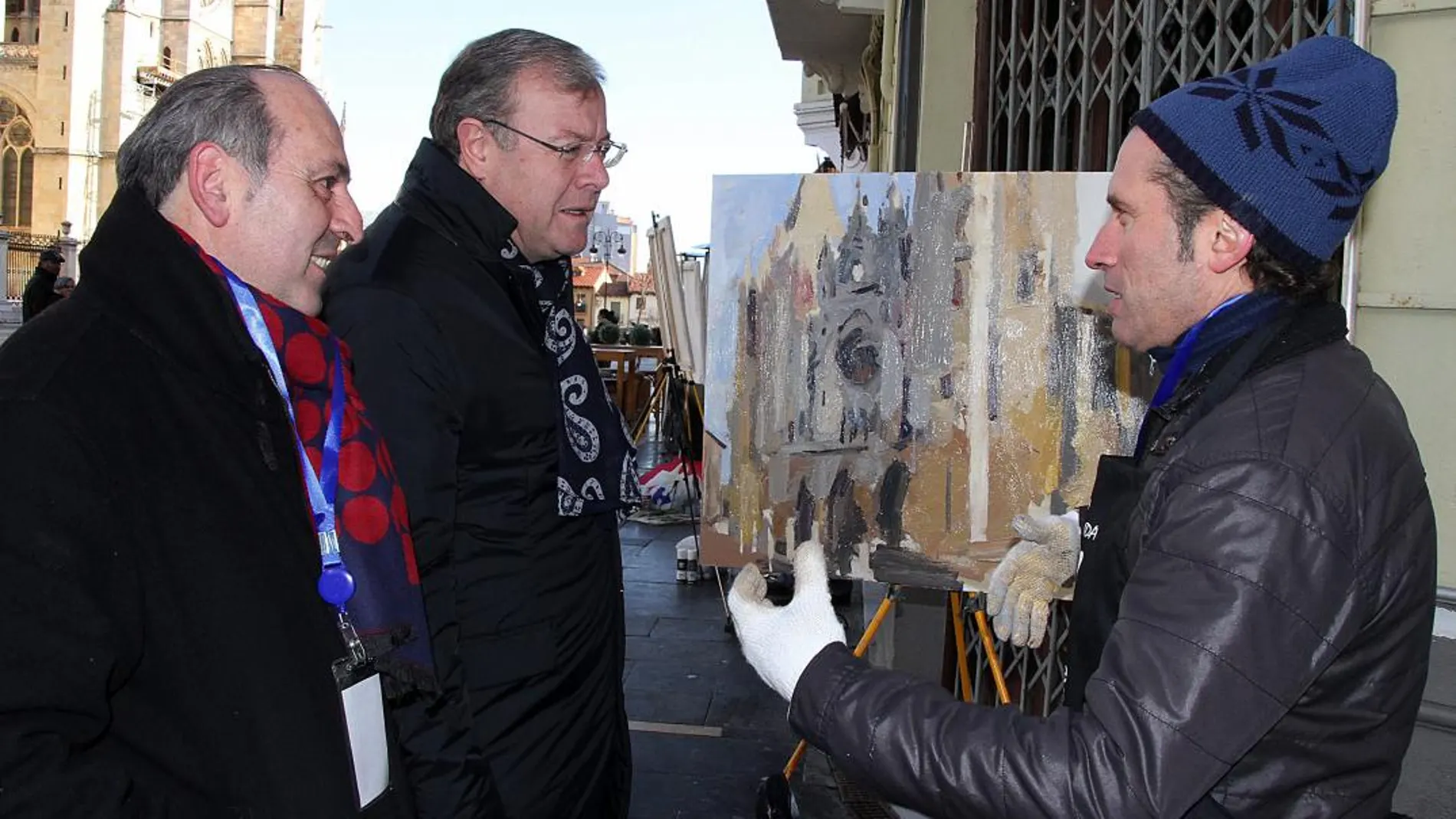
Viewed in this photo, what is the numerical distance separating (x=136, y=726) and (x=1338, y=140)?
4.98ft

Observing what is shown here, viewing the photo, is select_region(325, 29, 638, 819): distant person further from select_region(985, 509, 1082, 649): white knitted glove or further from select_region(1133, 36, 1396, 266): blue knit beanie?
select_region(1133, 36, 1396, 266): blue knit beanie

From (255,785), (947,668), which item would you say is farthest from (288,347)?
(947,668)

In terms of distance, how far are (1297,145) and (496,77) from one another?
1.43m

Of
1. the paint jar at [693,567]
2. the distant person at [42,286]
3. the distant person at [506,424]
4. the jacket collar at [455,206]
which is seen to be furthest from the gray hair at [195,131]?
the distant person at [42,286]

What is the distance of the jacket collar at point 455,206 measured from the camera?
76.2 inches

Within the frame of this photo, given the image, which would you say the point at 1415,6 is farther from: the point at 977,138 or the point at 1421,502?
the point at 1421,502

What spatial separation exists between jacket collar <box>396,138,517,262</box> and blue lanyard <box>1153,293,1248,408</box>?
3.88 ft

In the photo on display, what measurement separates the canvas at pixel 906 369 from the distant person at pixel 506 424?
0.85 metres

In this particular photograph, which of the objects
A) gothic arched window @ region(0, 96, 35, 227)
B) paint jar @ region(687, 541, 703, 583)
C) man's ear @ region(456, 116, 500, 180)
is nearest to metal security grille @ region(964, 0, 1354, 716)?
man's ear @ region(456, 116, 500, 180)

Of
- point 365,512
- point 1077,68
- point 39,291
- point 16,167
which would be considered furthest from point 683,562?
point 16,167

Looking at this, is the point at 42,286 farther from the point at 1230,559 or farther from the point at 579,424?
the point at 1230,559

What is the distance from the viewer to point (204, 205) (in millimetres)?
1412

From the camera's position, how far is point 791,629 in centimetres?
133

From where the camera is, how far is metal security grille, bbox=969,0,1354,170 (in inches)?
119
